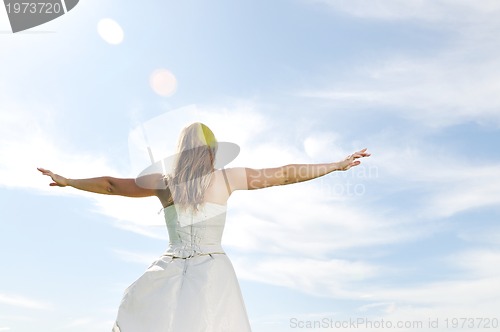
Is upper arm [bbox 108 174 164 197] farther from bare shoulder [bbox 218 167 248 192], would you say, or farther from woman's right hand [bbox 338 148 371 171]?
woman's right hand [bbox 338 148 371 171]

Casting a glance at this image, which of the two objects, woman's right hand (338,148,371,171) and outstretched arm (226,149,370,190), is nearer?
outstretched arm (226,149,370,190)

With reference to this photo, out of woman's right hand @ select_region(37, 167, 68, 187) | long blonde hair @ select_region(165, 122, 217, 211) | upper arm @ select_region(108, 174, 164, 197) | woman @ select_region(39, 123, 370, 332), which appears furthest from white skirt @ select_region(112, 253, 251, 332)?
woman's right hand @ select_region(37, 167, 68, 187)

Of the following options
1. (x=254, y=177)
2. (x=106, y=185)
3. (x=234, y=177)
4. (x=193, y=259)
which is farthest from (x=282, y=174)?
(x=106, y=185)

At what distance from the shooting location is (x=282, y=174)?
25.2 feet

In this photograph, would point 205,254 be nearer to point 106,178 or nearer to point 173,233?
point 173,233

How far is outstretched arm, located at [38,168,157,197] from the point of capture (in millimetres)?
7652

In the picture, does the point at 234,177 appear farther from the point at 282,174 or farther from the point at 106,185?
the point at 106,185

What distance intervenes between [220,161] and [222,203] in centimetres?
53

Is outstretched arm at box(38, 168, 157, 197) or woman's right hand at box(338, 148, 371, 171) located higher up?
woman's right hand at box(338, 148, 371, 171)

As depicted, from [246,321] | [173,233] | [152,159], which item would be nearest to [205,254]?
[173,233]

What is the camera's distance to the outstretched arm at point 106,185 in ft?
25.1

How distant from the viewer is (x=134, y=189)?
7680 mm

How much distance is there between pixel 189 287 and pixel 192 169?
1378mm

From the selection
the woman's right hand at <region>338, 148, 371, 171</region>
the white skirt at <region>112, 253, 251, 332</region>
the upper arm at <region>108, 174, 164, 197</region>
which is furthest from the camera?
the woman's right hand at <region>338, 148, 371, 171</region>
